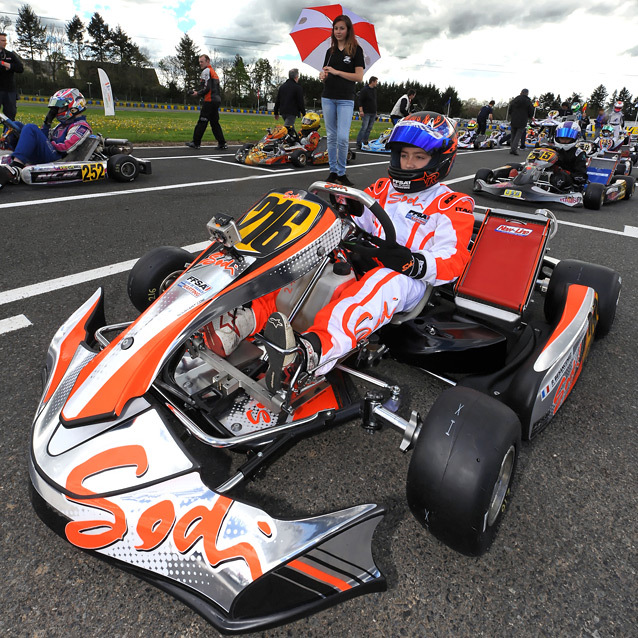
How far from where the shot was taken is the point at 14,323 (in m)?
2.57

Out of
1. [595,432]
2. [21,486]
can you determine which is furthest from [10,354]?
[595,432]

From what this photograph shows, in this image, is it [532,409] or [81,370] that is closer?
[81,370]

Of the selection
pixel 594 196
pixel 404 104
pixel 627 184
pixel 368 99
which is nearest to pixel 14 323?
pixel 594 196

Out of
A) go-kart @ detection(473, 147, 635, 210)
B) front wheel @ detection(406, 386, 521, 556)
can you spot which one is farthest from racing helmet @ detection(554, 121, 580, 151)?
front wheel @ detection(406, 386, 521, 556)

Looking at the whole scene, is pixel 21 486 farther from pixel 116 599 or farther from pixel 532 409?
pixel 532 409

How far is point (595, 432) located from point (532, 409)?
546 mm

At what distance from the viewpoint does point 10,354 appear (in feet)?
7.55

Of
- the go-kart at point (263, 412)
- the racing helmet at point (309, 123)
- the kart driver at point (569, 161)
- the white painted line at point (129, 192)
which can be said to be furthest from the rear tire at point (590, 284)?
the racing helmet at point (309, 123)

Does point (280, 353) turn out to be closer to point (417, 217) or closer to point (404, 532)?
point (404, 532)

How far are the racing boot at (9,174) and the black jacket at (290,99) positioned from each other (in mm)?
5772

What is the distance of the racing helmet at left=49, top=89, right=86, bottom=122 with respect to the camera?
5.80m

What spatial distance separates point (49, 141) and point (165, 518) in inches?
248

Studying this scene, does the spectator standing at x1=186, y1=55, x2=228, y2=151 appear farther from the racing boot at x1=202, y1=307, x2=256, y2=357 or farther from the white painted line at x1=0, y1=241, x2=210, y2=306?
the racing boot at x1=202, y1=307, x2=256, y2=357

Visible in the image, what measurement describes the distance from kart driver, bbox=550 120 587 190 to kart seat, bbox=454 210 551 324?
17.9 ft
